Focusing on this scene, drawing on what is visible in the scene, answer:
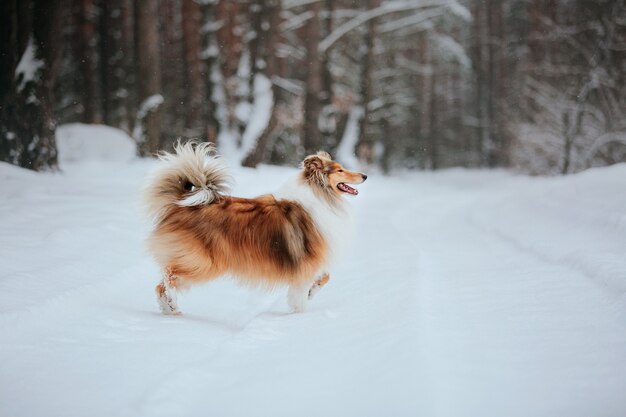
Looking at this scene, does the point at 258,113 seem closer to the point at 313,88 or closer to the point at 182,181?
the point at 313,88

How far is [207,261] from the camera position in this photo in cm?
421

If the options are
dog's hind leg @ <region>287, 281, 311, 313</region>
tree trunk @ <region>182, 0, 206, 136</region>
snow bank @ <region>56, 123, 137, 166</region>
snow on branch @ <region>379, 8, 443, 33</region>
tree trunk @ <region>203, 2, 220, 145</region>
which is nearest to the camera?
dog's hind leg @ <region>287, 281, 311, 313</region>

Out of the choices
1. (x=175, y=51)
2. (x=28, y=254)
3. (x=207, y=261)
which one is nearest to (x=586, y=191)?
(x=207, y=261)

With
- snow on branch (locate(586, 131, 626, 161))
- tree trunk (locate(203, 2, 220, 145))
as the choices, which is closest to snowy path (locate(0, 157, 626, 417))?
tree trunk (locate(203, 2, 220, 145))

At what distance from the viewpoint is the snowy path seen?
2545mm

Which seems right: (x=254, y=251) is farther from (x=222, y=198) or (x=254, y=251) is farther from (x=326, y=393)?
(x=326, y=393)

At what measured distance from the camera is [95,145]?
11320 millimetres

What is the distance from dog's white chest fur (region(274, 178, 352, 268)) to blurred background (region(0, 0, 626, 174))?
245 inches

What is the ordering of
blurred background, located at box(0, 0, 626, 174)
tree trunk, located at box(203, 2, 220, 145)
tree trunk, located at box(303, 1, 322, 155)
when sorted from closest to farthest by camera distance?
blurred background, located at box(0, 0, 626, 174) < tree trunk, located at box(203, 2, 220, 145) < tree trunk, located at box(303, 1, 322, 155)

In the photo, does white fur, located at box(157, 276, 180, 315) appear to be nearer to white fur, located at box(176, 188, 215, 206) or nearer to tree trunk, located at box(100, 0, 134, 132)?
white fur, located at box(176, 188, 215, 206)

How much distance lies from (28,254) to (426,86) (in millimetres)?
25362

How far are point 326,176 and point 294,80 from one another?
50.0 feet

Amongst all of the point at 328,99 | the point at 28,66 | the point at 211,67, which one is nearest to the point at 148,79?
the point at 211,67

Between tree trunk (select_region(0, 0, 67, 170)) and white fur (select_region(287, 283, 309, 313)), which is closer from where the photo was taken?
white fur (select_region(287, 283, 309, 313))
